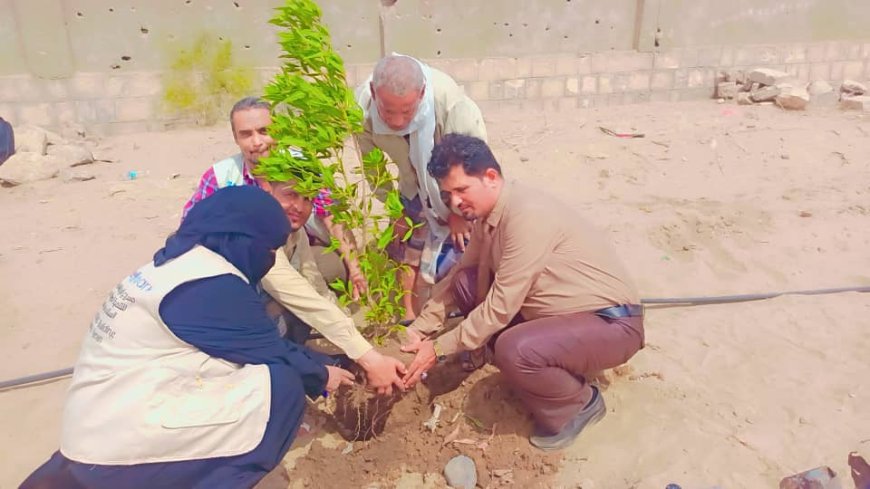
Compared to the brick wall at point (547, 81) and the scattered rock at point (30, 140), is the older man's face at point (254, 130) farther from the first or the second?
the brick wall at point (547, 81)

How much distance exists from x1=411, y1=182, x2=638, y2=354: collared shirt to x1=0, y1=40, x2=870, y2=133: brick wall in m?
6.46

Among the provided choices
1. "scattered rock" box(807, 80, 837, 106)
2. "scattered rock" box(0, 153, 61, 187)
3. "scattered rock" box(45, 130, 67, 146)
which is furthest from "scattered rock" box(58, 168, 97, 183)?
"scattered rock" box(807, 80, 837, 106)

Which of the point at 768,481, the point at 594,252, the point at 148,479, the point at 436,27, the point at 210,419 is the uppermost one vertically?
the point at 436,27

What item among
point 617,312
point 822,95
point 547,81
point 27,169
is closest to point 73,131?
point 27,169

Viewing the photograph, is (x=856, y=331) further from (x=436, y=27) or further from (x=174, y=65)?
(x=174, y=65)

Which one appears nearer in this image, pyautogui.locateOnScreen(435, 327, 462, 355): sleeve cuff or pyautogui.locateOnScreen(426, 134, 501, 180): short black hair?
pyautogui.locateOnScreen(426, 134, 501, 180): short black hair

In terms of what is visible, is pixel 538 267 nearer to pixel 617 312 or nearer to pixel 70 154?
pixel 617 312

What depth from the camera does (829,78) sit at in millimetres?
10719

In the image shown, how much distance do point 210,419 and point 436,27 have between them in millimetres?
7629

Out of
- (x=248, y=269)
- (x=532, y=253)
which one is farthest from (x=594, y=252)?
(x=248, y=269)

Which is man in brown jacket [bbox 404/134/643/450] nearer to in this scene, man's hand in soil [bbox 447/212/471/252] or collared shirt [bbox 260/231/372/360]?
collared shirt [bbox 260/231/372/360]

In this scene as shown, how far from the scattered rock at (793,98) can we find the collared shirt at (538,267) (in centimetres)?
795

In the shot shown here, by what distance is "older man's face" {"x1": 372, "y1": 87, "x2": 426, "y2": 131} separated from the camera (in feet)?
9.80

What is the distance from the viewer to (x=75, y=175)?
22.6ft
